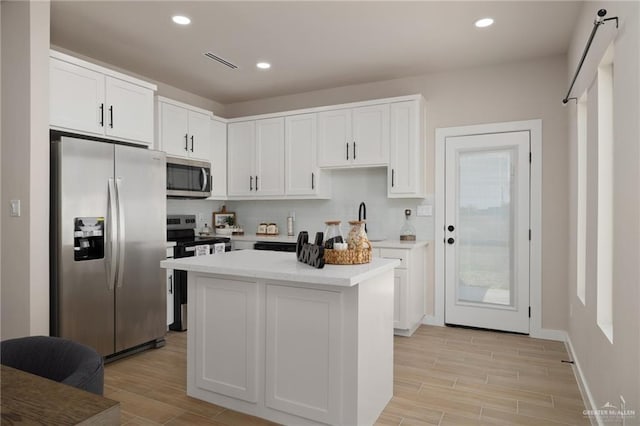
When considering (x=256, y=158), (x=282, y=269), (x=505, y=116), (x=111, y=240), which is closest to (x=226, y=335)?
(x=282, y=269)

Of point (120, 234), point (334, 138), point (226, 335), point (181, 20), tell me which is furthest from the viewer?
point (334, 138)

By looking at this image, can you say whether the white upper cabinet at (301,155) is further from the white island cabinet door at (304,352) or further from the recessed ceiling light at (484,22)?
the white island cabinet door at (304,352)

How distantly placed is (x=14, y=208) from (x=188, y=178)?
6.11 feet

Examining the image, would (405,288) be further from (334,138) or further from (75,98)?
(75,98)

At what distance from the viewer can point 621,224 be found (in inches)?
69.2

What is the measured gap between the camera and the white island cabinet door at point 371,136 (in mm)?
4277

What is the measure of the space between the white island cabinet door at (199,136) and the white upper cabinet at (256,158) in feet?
1.23

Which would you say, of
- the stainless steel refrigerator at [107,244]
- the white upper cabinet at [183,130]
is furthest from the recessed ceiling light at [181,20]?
the white upper cabinet at [183,130]

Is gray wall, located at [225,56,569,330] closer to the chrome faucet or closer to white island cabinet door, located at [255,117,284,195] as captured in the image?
the chrome faucet

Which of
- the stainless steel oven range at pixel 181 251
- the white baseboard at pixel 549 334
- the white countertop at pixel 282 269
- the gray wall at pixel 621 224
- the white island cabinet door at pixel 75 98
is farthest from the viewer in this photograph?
the stainless steel oven range at pixel 181 251

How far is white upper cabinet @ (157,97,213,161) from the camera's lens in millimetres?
4297

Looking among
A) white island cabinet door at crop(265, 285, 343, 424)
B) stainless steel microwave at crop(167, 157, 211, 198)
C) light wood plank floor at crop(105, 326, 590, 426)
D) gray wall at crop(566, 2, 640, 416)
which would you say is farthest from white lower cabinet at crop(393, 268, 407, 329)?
stainless steel microwave at crop(167, 157, 211, 198)

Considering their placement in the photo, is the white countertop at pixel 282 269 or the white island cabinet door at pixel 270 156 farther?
the white island cabinet door at pixel 270 156

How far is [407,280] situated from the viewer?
3885 mm
